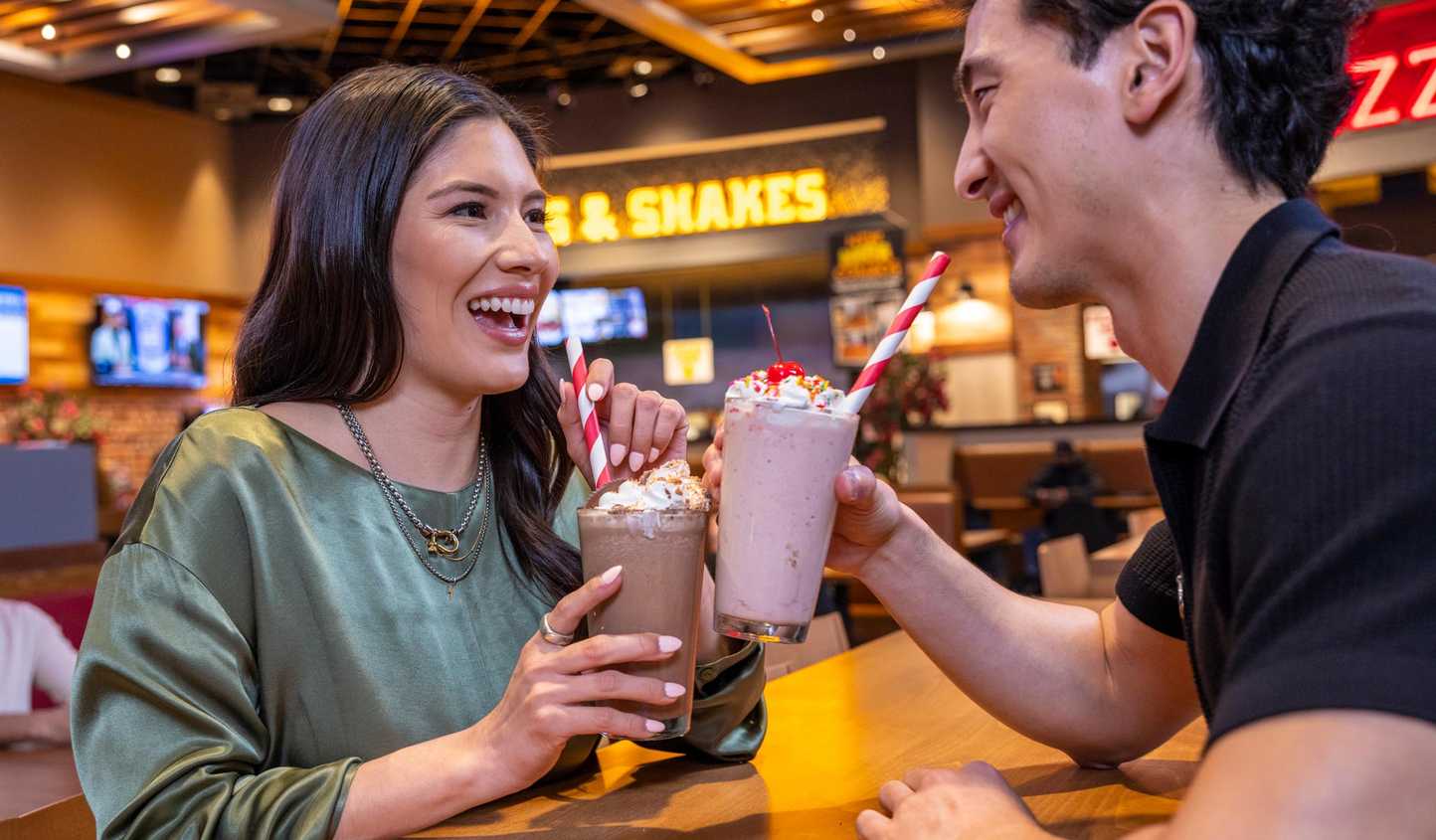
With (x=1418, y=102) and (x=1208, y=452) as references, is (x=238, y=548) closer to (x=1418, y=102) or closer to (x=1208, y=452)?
(x=1208, y=452)

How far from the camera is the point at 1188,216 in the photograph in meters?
1.04

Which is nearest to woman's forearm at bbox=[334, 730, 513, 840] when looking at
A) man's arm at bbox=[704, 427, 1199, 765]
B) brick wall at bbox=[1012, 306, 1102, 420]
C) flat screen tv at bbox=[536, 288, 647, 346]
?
man's arm at bbox=[704, 427, 1199, 765]

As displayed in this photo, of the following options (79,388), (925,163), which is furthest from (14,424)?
(925,163)

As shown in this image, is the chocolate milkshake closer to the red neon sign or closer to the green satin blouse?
the green satin blouse

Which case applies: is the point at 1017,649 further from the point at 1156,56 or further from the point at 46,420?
the point at 46,420

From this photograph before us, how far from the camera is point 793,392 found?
1.22 m

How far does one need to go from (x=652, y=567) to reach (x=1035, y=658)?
53 centimetres

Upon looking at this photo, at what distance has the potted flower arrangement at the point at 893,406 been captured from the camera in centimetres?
719

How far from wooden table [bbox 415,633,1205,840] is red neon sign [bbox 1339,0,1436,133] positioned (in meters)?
6.37

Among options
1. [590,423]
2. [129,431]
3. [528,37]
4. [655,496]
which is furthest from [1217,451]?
[129,431]

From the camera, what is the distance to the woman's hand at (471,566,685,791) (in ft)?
3.54

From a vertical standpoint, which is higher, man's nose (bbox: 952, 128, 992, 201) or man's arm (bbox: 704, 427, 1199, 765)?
man's nose (bbox: 952, 128, 992, 201)

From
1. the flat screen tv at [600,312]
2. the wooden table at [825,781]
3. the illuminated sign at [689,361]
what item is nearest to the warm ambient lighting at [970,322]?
the illuminated sign at [689,361]

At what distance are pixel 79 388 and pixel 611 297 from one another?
4.91 meters
